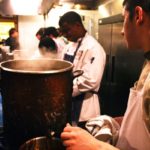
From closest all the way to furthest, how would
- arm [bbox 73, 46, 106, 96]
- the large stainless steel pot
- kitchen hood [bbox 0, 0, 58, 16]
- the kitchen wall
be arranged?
the large stainless steel pot
arm [bbox 73, 46, 106, 96]
kitchen hood [bbox 0, 0, 58, 16]
the kitchen wall

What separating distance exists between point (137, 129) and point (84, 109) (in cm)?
113

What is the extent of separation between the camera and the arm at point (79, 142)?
2.54 feet

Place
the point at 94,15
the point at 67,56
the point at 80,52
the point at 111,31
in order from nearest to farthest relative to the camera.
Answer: the point at 80,52 → the point at 67,56 → the point at 111,31 → the point at 94,15

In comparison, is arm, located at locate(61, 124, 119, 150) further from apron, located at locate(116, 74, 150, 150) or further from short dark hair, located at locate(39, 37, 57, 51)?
short dark hair, located at locate(39, 37, 57, 51)

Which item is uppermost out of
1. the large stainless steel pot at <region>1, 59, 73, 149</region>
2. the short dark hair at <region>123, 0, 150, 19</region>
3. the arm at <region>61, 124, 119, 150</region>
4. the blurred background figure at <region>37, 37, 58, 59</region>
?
the short dark hair at <region>123, 0, 150, 19</region>

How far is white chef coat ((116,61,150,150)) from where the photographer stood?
32.5 inches

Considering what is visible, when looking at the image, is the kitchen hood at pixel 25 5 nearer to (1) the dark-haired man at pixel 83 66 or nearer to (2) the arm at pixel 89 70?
(1) the dark-haired man at pixel 83 66

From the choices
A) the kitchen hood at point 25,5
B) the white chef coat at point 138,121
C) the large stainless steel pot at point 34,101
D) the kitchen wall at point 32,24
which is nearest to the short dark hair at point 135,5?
the white chef coat at point 138,121

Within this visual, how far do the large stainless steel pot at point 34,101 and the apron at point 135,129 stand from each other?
0.83 ft

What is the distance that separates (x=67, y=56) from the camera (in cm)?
214

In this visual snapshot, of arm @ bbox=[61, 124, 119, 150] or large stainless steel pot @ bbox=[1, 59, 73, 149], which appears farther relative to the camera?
large stainless steel pot @ bbox=[1, 59, 73, 149]

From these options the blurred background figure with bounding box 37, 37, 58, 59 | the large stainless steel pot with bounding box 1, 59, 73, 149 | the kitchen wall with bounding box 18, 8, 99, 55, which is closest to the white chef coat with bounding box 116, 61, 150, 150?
the large stainless steel pot with bounding box 1, 59, 73, 149

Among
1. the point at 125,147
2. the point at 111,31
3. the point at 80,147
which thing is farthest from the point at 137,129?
the point at 111,31

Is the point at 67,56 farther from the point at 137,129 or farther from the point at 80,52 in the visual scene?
the point at 137,129
